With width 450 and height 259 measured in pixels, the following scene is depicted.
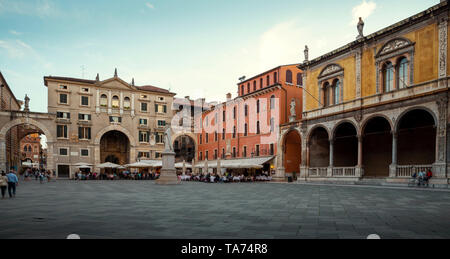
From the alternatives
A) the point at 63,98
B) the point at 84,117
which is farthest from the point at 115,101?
the point at 63,98

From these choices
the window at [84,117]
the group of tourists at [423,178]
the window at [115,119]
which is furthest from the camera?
the window at [115,119]

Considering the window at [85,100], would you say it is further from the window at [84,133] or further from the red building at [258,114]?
the red building at [258,114]

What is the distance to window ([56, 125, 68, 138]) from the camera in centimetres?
4444

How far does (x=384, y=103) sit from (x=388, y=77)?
2378 millimetres

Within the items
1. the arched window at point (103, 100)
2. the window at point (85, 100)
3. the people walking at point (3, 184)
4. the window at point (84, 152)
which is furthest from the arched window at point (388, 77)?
the window at point (85, 100)

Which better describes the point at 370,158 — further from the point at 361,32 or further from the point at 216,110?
the point at 216,110

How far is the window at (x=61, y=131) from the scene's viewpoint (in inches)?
1750

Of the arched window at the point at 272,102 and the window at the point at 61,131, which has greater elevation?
the arched window at the point at 272,102

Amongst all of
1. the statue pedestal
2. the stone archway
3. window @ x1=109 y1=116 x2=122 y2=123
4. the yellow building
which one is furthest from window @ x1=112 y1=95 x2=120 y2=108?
the yellow building

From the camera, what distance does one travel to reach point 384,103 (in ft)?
76.3

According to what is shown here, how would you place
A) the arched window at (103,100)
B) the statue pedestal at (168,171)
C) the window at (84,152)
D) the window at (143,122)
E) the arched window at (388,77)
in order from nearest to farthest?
the arched window at (388,77), the statue pedestal at (168,171), the window at (84,152), the arched window at (103,100), the window at (143,122)

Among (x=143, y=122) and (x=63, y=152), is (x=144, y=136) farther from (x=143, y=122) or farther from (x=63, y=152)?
(x=63, y=152)

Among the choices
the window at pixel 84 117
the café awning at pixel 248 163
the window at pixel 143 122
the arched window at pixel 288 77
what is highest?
the arched window at pixel 288 77
